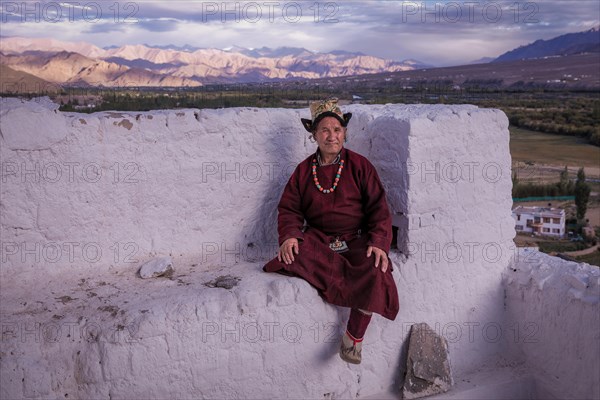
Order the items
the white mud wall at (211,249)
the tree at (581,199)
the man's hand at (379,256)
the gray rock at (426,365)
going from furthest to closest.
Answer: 1. the tree at (581,199)
2. the gray rock at (426,365)
3. the man's hand at (379,256)
4. the white mud wall at (211,249)

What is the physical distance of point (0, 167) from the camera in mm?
2629

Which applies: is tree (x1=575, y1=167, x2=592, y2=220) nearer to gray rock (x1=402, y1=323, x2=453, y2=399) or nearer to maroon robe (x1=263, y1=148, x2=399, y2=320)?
gray rock (x1=402, y1=323, x2=453, y2=399)

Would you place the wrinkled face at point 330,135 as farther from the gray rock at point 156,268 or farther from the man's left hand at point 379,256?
the gray rock at point 156,268

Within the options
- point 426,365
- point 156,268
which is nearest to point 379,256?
point 426,365

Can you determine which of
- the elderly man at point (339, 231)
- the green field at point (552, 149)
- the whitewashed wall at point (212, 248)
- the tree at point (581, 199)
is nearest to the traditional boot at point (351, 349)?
the elderly man at point (339, 231)

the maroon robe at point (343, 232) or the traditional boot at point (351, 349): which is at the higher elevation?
the maroon robe at point (343, 232)

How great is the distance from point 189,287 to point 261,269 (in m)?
0.42

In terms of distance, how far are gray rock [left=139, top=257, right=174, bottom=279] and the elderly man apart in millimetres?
513

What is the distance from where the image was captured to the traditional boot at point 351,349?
9.12ft

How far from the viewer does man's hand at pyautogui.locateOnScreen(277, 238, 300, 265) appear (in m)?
2.80

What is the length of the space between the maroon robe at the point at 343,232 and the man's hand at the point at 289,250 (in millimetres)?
25

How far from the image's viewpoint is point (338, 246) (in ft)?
9.67

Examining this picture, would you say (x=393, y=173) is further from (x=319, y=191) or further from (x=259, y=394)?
(x=259, y=394)

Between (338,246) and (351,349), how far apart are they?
0.53 metres
